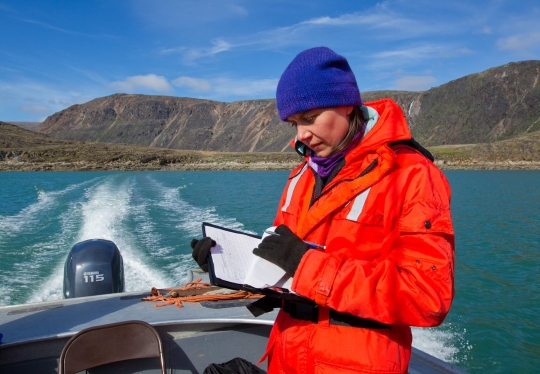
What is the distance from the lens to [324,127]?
1520 mm

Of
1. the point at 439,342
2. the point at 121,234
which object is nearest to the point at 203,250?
the point at 439,342

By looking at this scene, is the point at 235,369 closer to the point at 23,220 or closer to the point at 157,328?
the point at 157,328

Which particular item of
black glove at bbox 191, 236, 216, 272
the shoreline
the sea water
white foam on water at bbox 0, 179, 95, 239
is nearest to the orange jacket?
black glove at bbox 191, 236, 216, 272

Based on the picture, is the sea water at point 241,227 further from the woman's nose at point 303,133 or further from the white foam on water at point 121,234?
the woman's nose at point 303,133

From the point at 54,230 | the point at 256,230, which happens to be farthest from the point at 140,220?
the point at 256,230

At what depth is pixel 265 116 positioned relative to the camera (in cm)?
18312

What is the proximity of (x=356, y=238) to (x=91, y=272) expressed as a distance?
12.8ft

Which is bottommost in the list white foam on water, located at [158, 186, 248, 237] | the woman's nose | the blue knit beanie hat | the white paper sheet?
white foam on water, located at [158, 186, 248, 237]

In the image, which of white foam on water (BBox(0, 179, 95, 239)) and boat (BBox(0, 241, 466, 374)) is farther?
white foam on water (BBox(0, 179, 95, 239))

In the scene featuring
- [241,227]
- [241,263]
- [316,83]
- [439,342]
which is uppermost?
[316,83]

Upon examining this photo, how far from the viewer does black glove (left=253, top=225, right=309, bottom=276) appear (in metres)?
1.41

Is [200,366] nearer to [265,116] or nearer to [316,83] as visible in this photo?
[316,83]

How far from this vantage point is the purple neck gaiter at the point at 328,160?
154 centimetres

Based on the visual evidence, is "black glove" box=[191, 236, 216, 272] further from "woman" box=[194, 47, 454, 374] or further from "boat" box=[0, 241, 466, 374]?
"boat" box=[0, 241, 466, 374]
